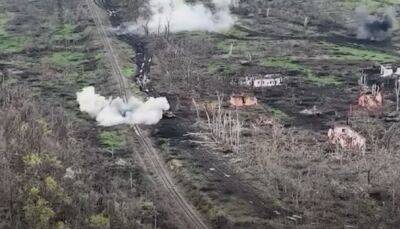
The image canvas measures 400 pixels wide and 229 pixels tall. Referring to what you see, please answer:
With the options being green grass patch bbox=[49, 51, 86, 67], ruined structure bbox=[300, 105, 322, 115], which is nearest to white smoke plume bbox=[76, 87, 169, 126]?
ruined structure bbox=[300, 105, 322, 115]

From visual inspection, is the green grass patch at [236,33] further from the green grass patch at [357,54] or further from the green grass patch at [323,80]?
the green grass patch at [323,80]

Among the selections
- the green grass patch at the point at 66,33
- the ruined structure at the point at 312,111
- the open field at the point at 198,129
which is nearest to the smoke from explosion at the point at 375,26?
the open field at the point at 198,129

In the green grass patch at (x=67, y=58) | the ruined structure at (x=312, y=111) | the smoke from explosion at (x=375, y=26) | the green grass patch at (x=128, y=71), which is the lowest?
→ the green grass patch at (x=67, y=58)

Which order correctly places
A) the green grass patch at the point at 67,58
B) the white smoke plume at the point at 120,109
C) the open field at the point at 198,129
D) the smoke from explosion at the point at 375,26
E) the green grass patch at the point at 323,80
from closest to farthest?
the open field at the point at 198,129 < the white smoke plume at the point at 120,109 < the green grass patch at the point at 323,80 < the green grass patch at the point at 67,58 < the smoke from explosion at the point at 375,26

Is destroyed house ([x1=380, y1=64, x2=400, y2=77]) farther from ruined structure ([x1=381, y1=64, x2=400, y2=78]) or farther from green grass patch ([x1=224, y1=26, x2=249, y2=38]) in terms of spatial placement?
green grass patch ([x1=224, y1=26, x2=249, y2=38])

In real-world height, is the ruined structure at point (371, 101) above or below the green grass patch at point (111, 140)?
above

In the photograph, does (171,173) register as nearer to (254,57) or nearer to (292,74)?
(292,74)

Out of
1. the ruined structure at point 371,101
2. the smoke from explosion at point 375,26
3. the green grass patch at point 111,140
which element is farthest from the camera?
the smoke from explosion at point 375,26
